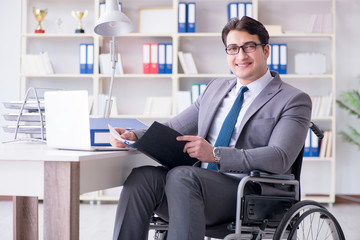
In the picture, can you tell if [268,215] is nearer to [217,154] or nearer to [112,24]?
[217,154]

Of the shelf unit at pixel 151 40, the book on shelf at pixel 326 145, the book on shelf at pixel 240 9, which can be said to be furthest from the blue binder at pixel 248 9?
the book on shelf at pixel 326 145

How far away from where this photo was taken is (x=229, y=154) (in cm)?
182

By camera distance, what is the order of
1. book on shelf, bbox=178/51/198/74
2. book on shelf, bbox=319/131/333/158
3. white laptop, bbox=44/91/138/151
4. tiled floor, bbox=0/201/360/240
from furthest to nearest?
book on shelf, bbox=178/51/198/74 < book on shelf, bbox=319/131/333/158 < tiled floor, bbox=0/201/360/240 < white laptop, bbox=44/91/138/151

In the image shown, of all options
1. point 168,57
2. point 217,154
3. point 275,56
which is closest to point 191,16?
point 168,57

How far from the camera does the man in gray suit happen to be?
1.73 metres

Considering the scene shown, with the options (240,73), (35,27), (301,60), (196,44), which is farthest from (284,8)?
(240,73)

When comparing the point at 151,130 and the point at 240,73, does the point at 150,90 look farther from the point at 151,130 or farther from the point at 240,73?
the point at 151,130

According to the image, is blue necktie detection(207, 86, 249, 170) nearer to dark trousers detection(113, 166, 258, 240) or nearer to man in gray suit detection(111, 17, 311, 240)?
man in gray suit detection(111, 17, 311, 240)

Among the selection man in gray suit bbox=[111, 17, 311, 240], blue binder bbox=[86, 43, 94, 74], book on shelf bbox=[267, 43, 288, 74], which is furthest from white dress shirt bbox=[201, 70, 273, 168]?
blue binder bbox=[86, 43, 94, 74]

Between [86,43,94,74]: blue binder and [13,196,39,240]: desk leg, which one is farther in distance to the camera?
[86,43,94,74]: blue binder

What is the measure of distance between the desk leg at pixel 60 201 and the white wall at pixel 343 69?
3773mm

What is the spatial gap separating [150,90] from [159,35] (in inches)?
22.5

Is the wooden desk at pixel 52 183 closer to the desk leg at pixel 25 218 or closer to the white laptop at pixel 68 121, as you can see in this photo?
the white laptop at pixel 68 121

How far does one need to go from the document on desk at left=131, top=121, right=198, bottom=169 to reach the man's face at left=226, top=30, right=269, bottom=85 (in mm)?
458
